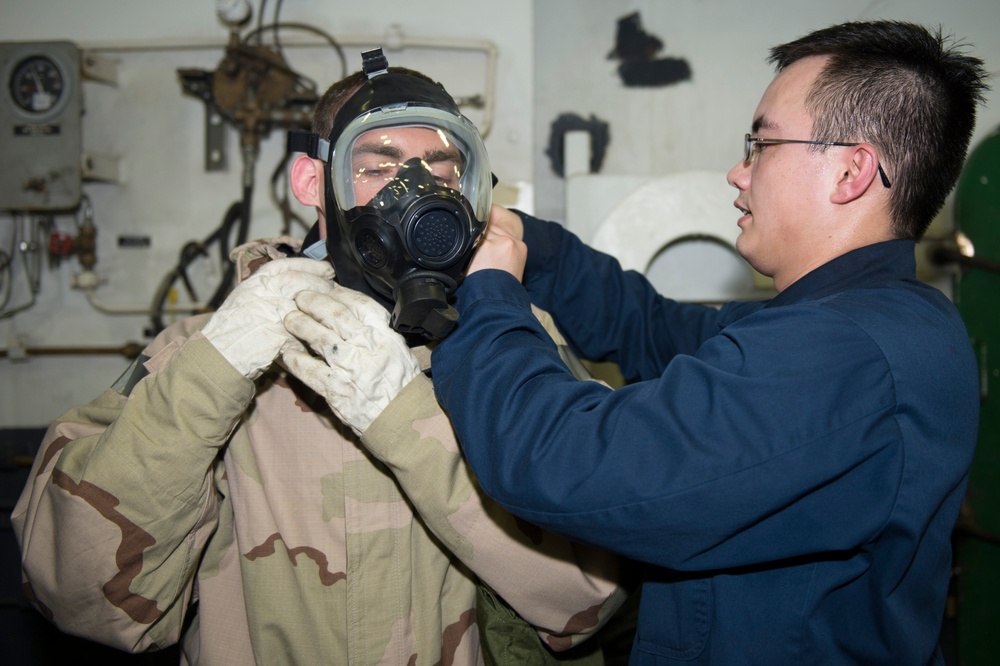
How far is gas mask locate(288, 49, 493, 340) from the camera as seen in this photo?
120cm

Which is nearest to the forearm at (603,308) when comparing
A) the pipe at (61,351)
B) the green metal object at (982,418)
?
the green metal object at (982,418)

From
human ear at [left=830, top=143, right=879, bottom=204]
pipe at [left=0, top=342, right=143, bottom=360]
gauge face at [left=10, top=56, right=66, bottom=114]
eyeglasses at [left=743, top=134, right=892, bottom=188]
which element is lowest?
pipe at [left=0, top=342, right=143, bottom=360]

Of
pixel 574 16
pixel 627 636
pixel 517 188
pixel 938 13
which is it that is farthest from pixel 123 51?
pixel 938 13

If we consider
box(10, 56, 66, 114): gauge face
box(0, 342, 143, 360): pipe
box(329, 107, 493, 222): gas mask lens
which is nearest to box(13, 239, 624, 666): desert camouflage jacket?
box(329, 107, 493, 222): gas mask lens

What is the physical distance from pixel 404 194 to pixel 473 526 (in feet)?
1.84

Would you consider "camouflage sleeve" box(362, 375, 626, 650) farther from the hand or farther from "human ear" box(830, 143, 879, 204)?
"human ear" box(830, 143, 879, 204)

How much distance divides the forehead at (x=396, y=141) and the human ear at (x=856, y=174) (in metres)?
0.71

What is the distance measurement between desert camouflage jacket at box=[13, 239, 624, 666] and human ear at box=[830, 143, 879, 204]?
0.74 metres

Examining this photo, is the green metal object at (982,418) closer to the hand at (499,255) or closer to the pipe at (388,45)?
the pipe at (388,45)

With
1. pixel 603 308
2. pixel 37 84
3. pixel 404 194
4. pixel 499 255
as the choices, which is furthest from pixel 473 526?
pixel 37 84

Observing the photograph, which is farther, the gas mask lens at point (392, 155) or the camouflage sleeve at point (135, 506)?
the gas mask lens at point (392, 155)

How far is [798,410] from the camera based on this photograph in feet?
3.08

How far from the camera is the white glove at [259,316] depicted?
1.19 metres

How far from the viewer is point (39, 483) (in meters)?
1.29
